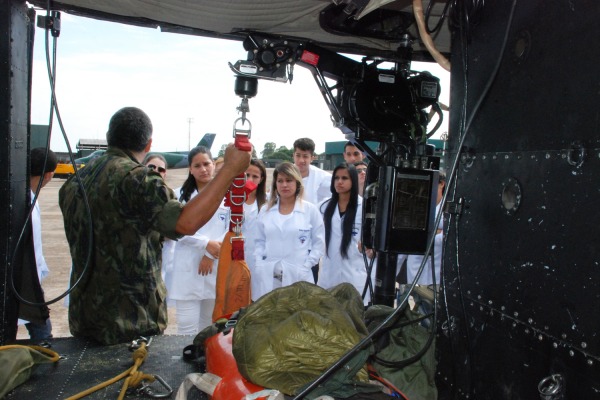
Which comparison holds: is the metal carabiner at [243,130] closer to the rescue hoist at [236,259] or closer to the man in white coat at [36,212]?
the rescue hoist at [236,259]

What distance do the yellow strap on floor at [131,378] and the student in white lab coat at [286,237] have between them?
79.3 inches

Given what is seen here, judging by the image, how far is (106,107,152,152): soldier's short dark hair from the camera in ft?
9.21

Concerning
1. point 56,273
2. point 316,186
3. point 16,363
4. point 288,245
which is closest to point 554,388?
point 16,363

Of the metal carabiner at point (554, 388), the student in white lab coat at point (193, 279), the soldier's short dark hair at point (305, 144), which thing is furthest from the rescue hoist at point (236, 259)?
the soldier's short dark hair at point (305, 144)

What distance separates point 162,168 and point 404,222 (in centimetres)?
331

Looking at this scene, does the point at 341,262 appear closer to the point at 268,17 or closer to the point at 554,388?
the point at 268,17

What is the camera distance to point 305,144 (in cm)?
620

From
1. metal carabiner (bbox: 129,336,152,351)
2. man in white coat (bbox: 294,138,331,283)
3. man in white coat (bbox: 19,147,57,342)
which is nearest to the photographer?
metal carabiner (bbox: 129,336,152,351)

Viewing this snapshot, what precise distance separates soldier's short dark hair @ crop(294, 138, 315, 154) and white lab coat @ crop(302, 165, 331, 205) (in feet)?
0.94

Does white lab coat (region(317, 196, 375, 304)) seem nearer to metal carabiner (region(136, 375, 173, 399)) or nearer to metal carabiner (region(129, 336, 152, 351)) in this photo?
metal carabiner (region(129, 336, 152, 351))

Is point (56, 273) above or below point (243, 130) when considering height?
below

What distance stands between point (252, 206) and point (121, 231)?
2.66 m

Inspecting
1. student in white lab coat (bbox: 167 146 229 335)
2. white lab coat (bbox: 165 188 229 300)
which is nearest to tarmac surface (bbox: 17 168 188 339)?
student in white lab coat (bbox: 167 146 229 335)

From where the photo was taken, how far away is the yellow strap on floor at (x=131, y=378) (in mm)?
2231
